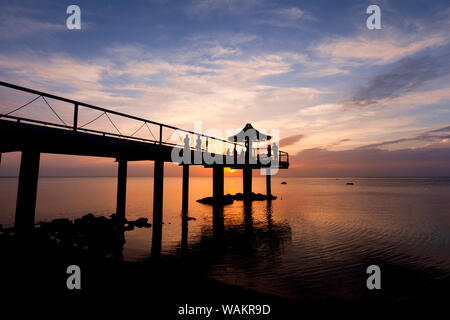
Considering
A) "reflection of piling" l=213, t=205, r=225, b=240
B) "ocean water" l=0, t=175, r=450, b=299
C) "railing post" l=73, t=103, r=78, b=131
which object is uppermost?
"railing post" l=73, t=103, r=78, b=131

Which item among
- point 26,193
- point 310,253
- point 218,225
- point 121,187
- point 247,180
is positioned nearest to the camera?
point 26,193

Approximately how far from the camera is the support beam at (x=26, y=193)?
1026 cm

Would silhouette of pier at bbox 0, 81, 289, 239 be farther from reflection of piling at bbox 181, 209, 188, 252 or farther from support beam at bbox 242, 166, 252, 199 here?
support beam at bbox 242, 166, 252, 199

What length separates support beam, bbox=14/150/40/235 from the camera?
404 inches

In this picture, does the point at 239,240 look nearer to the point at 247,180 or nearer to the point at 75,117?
the point at 75,117

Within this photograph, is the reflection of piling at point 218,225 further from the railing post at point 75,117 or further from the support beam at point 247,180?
the railing post at point 75,117

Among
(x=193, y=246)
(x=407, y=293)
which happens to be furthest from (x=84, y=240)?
(x=407, y=293)

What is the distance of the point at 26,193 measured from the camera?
10344 millimetres

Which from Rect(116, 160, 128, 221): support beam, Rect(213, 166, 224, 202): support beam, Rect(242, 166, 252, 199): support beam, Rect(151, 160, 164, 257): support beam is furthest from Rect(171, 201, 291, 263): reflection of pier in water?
Rect(242, 166, 252, 199): support beam

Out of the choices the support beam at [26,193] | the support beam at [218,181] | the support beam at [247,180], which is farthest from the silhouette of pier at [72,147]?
the support beam at [247,180]

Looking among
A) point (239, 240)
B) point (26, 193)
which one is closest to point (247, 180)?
point (239, 240)
